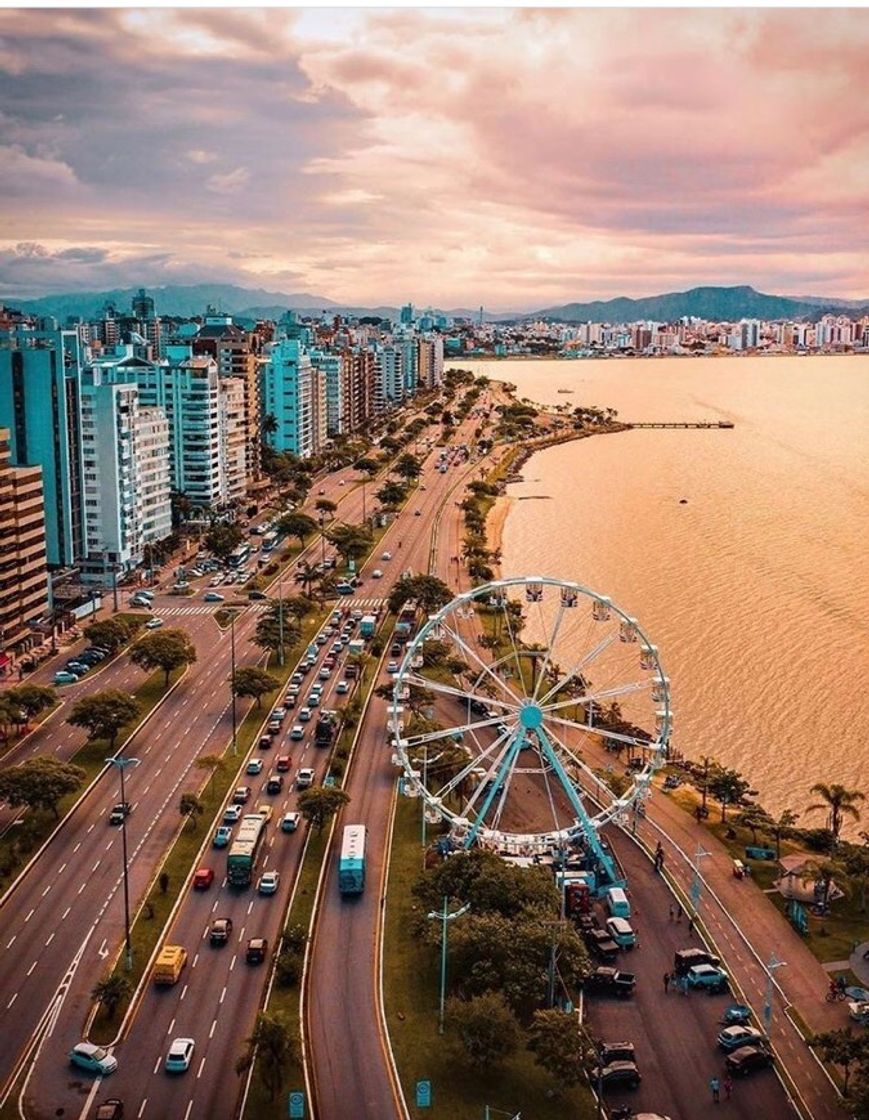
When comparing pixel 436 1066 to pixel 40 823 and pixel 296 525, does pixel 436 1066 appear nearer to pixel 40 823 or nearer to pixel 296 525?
pixel 40 823

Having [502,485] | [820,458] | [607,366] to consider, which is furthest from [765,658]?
[607,366]

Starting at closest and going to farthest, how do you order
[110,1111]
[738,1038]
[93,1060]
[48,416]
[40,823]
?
[110,1111], [93,1060], [738,1038], [40,823], [48,416]

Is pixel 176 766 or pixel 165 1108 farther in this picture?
pixel 176 766

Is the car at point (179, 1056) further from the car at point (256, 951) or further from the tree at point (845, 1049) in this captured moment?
the tree at point (845, 1049)

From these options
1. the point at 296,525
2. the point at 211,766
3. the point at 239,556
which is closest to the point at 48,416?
the point at 239,556

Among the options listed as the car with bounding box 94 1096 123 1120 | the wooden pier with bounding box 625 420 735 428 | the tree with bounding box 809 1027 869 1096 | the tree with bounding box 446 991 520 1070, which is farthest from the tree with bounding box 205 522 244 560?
the wooden pier with bounding box 625 420 735 428

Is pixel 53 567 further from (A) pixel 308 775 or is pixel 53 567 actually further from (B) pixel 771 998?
(B) pixel 771 998

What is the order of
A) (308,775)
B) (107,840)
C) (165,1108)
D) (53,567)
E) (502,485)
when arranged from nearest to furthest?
(165,1108) < (107,840) < (308,775) < (53,567) < (502,485)
